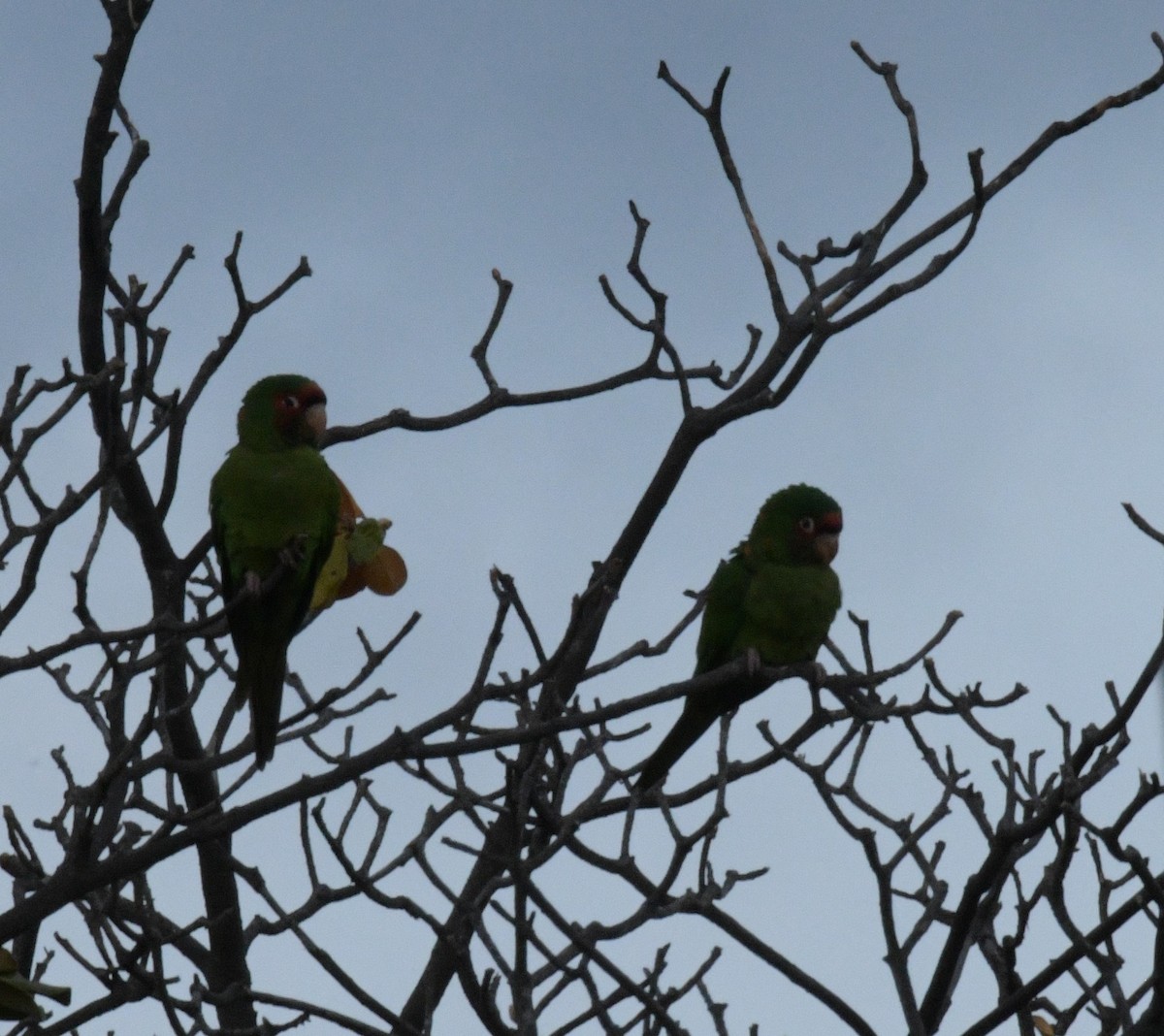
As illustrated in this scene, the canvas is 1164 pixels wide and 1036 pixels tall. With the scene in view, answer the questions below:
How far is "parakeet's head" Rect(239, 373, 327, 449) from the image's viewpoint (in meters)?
4.60

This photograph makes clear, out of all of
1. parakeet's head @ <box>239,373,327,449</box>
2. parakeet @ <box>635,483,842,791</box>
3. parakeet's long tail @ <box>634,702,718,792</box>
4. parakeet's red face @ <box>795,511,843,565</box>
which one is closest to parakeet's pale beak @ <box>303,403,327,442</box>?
parakeet's head @ <box>239,373,327,449</box>

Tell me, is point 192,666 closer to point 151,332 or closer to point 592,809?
point 151,332

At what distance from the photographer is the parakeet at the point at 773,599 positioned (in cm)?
516

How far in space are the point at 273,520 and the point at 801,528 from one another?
1.90m

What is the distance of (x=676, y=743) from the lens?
5.34m

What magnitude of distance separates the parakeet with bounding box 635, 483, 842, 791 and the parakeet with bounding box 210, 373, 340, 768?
1438mm

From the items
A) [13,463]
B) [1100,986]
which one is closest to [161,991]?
[13,463]

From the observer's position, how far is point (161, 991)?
12.7 ft

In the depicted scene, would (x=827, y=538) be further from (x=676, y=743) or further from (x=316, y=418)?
(x=316, y=418)

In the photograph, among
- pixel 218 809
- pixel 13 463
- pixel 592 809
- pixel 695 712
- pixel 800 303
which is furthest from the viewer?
pixel 695 712

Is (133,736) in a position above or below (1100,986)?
above

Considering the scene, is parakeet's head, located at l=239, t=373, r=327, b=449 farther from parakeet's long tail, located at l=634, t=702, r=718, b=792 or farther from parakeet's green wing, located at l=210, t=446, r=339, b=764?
parakeet's long tail, located at l=634, t=702, r=718, b=792

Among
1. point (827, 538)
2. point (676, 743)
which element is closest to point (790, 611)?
point (827, 538)

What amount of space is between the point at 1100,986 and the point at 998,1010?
0.54 m
